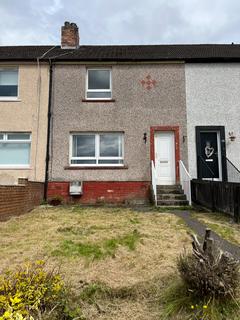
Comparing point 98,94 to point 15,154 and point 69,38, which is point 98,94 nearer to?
point 69,38

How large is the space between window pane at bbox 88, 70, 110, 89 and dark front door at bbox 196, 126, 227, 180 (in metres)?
4.35

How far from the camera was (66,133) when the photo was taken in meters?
11.9

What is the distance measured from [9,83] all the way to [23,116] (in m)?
1.68

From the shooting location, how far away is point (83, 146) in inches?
473

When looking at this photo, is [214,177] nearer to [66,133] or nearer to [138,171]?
[138,171]

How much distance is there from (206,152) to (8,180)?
26.3 feet

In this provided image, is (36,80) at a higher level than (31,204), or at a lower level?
higher

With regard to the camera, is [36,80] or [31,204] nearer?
[31,204]

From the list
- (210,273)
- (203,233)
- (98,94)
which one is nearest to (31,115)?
(98,94)

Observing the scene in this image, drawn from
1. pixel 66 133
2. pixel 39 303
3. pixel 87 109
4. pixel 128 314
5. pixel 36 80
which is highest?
pixel 36 80

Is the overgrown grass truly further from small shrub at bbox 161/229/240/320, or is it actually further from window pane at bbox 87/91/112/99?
window pane at bbox 87/91/112/99

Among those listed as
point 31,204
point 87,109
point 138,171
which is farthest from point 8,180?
point 138,171

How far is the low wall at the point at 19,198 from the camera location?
25.1 feet

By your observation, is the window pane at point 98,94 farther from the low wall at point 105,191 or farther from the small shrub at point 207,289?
the small shrub at point 207,289
